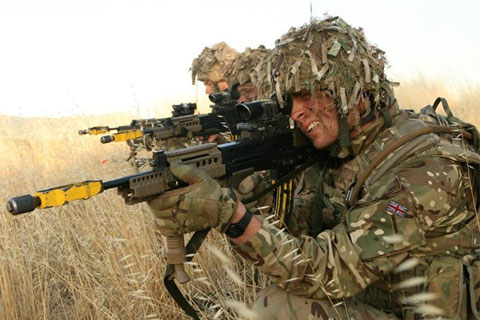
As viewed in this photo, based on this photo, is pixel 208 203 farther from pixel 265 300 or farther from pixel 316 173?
pixel 316 173

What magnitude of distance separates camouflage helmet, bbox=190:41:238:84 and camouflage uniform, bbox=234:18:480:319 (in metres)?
5.89

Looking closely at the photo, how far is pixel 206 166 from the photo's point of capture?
211 cm

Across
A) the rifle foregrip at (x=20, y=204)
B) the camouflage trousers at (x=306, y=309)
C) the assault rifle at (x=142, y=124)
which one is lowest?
the camouflage trousers at (x=306, y=309)

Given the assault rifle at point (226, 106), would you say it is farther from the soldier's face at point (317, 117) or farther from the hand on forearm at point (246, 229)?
the hand on forearm at point (246, 229)

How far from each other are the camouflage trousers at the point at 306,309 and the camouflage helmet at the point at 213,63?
6.36 metres

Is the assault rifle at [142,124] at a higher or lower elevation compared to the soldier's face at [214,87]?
lower

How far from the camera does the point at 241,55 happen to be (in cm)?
672

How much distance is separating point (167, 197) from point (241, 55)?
17.1 feet

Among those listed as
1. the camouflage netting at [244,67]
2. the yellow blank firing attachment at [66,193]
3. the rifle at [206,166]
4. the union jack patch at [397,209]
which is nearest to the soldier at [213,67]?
the camouflage netting at [244,67]

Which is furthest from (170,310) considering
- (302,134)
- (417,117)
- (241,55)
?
(241,55)

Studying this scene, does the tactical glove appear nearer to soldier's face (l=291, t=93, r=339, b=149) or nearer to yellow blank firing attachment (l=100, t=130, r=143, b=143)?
soldier's face (l=291, t=93, r=339, b=149)

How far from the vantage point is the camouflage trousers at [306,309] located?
2186mm

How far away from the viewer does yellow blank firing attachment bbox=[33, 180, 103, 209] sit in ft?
5.09

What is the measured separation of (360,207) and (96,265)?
6.93 feet
